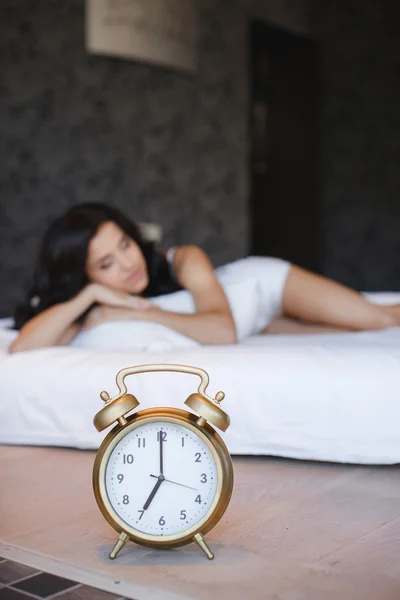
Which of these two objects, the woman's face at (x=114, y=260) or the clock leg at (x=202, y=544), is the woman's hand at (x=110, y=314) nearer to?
the woman's face at (x=114, y=260)

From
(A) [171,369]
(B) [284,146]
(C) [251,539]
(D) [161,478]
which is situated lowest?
(C) [251,539]

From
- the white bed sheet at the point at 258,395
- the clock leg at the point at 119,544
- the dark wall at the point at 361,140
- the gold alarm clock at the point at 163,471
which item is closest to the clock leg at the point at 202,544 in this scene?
the gold alarm clock at the point at 163,471

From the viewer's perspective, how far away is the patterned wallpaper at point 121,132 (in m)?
3.66

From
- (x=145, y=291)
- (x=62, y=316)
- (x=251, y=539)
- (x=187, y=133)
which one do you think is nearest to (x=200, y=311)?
(x=145, y=291)

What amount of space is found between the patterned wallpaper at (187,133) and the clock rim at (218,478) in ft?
8.49

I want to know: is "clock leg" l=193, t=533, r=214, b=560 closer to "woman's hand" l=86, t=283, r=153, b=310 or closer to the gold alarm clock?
the gold alarm clock

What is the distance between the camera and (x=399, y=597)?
3.46ft

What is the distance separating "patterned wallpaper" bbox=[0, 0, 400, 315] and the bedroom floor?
89.3 inches

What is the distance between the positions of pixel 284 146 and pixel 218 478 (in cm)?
440

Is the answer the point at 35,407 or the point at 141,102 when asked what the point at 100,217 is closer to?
the point at 35,407

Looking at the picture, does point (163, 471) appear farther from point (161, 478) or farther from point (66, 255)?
point (66, 255)

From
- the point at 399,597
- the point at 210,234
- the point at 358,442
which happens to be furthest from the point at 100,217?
the point at 210,234

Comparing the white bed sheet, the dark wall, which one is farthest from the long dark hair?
the dark wall

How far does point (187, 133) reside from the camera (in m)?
4.54
